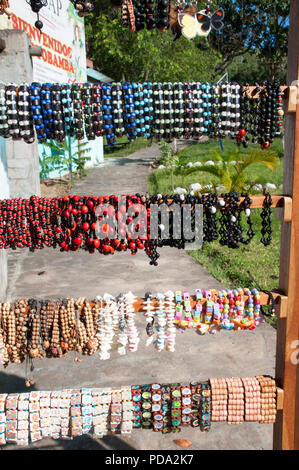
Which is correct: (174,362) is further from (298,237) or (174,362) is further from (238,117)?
(238,117)

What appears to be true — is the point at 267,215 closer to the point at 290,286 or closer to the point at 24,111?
the point at 290,286

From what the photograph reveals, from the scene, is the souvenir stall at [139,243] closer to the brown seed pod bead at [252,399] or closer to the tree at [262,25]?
the brown seed pod bead at [252,399]

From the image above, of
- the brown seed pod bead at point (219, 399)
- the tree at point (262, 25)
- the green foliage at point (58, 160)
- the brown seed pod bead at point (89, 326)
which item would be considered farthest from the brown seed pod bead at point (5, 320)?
the tree at point (262, 25)

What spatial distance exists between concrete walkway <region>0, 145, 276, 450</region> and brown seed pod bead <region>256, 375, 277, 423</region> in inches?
42.9

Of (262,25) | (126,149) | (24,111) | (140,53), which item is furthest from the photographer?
(126,149)

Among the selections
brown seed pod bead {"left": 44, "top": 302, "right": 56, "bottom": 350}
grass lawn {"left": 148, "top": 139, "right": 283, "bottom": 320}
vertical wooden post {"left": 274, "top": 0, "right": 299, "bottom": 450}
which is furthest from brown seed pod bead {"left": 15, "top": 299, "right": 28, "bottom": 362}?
grass lawn {"left": 148, "top": 139, "right": 283, "bottom": 320}

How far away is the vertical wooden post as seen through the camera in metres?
1.96

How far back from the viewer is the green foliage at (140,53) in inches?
897

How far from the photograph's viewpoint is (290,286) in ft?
6.94

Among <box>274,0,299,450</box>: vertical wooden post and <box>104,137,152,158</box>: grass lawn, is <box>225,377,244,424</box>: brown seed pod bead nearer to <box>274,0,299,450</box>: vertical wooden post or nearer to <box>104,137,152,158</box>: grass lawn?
<box>274,0,299,450</box>: vertical wooden post

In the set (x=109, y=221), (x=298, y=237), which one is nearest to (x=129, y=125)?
(x=109, y=221)

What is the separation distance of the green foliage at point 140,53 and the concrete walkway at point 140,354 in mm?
17708

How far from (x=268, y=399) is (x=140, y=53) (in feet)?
77.3

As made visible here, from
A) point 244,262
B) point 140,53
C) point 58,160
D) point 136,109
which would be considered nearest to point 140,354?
point 136,109
